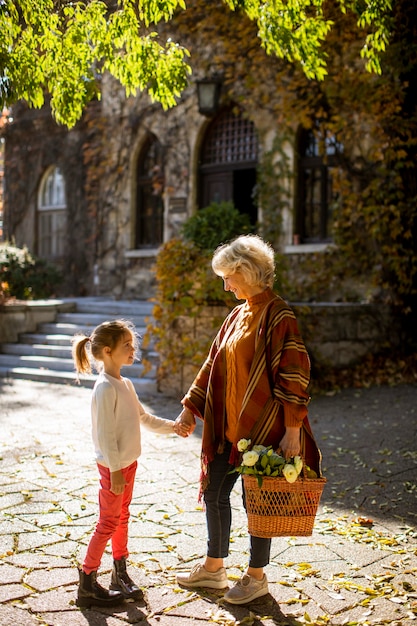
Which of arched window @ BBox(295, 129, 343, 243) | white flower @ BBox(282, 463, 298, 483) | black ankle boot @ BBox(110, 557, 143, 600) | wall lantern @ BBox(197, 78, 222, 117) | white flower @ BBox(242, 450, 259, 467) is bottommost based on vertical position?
black ankle boot @ BBox(110, 557, 143, 600)

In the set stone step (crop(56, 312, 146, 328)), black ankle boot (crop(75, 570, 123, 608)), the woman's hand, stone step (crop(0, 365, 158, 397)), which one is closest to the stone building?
stone step (crop(56, 312, 146, 328))

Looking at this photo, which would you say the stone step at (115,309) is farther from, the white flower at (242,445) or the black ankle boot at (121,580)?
the white flower at (242,445)

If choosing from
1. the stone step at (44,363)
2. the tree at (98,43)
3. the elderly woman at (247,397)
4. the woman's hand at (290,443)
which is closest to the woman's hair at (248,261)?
the elderly woman at (247,397)

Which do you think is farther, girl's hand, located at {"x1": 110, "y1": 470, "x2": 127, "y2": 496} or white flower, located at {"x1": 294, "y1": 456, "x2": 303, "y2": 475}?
girl's hand, located at {"x1": 110, "y1": 470, "x2": 127, "y2": 496}

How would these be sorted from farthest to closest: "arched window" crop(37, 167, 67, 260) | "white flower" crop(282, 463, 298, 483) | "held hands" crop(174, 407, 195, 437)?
1. "arched window" crop(37, 167, 67, 260)
2. "held hands" crop(174, 407, 195, 437)
3. "white flower" crop(282, 463, 298, 483)

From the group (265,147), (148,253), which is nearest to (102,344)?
(265,147)

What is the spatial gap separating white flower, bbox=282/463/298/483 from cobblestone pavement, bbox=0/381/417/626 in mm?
644

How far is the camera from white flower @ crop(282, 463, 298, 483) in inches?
120

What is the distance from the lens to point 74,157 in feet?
53.9

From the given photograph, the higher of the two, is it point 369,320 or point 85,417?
point 369,320

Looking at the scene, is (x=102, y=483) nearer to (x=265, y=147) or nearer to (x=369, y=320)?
Answer: (x=369, y=320)

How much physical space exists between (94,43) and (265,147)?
791 cm

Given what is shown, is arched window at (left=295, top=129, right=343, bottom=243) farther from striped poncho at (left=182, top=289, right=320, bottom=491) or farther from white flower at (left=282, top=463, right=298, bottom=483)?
white flower at (left=282, top=463, right=298, bottom=483)

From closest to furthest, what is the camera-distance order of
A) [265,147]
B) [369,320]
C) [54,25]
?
1. [54,25]
2. [369,320]
3. [265,147]
